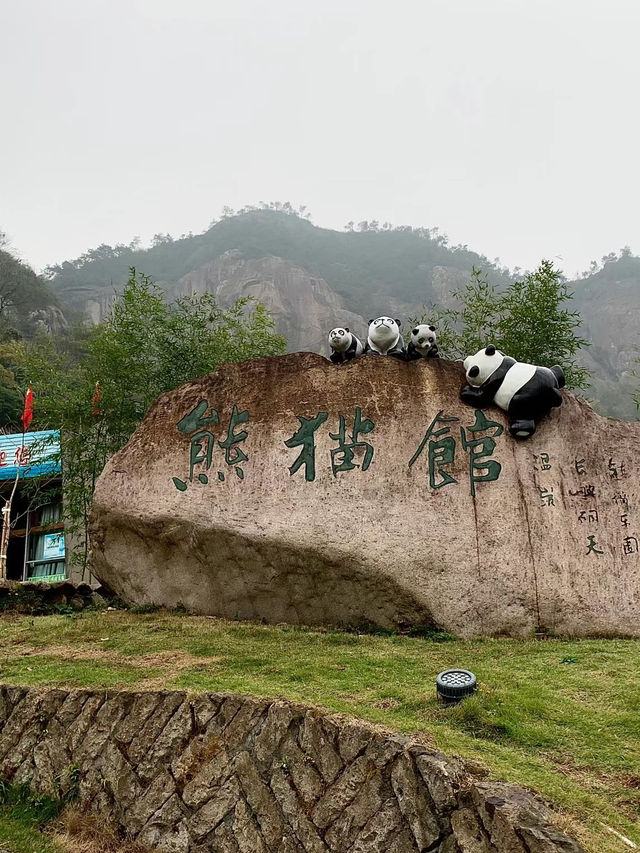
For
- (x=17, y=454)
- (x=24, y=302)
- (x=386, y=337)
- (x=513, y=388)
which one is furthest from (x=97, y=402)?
(x=24, y=302)

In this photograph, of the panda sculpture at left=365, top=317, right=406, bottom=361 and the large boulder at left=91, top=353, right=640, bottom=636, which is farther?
the panda sculpture at left=365, top=317, right=406, bottom=361

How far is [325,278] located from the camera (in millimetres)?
50969

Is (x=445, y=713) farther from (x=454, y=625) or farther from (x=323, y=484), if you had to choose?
(x=323, y=484)

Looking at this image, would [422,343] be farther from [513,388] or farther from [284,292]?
[284,292]

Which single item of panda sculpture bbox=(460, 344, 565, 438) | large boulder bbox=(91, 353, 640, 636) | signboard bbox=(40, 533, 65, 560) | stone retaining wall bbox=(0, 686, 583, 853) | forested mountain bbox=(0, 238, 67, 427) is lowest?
signboard bbox=(40, 533, 65, 560)

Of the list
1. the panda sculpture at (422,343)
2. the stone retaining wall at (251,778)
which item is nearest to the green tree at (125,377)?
the panda sculpture at (422,343)

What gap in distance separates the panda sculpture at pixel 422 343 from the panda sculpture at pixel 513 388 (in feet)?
2.46

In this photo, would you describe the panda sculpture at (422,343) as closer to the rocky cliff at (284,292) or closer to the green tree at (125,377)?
the green tree at (125,377)

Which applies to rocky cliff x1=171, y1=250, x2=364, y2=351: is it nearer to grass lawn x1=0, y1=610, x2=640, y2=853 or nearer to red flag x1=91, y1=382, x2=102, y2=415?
red flag x1=91, y1=382, x2=102, y2=415

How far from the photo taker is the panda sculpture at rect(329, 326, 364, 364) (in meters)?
6.48

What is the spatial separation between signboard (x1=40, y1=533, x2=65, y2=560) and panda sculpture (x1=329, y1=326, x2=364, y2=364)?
33.5 feet

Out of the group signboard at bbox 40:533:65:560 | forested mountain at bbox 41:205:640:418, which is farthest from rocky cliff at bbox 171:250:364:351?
signboard at bbox 40:533:65:560

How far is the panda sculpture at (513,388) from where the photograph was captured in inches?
215

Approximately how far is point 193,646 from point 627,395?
126 feet
